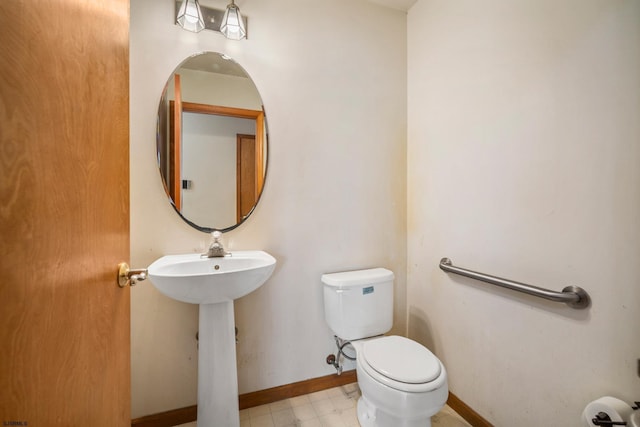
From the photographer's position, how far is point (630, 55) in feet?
2.78

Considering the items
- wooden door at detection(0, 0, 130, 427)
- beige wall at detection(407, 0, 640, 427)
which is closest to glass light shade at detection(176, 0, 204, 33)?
wooden door at detection(0, 0, 130, 427)

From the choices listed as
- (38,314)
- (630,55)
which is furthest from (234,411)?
(630,55)

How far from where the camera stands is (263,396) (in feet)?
5.10

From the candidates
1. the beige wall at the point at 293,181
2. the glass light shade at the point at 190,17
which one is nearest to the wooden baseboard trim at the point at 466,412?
the beige wall at the point at 293,181

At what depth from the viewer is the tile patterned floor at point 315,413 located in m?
1.42

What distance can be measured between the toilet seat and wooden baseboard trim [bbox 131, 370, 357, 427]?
0.55 m

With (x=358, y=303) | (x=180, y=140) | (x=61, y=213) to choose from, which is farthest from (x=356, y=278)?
(x=61, y=213)

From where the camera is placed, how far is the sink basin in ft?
3.52

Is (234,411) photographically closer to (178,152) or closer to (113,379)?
(113,379)

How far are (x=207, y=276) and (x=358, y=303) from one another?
0.82 meters

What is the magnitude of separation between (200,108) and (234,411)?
59.6 inches

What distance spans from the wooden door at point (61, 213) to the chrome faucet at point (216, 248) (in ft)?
2.08

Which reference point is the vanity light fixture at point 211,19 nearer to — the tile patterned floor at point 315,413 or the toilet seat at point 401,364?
the toilet seat at point 401,364

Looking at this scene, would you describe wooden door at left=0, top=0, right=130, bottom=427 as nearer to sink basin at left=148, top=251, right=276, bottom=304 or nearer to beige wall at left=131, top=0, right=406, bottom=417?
sink basin at left=148, top=251, right=276, bottom=304
